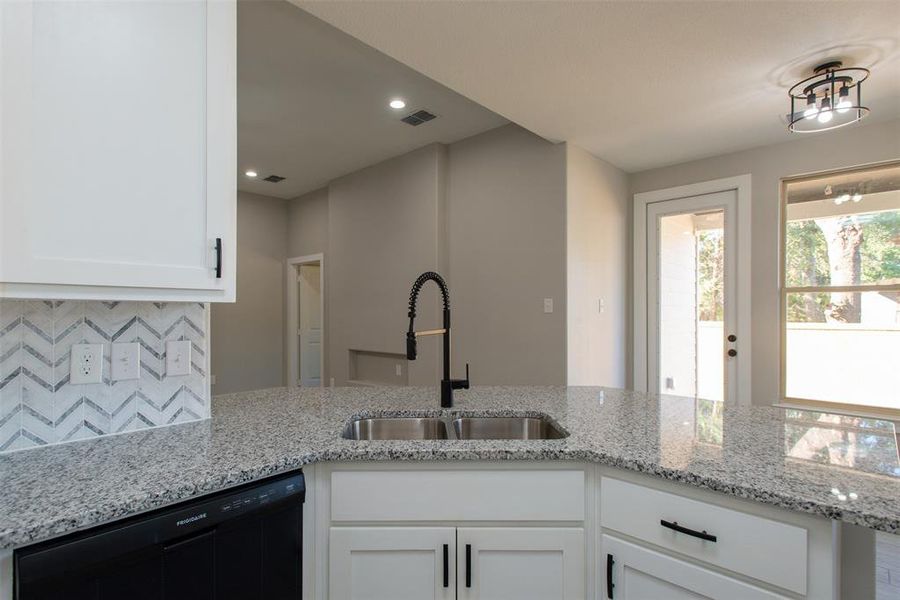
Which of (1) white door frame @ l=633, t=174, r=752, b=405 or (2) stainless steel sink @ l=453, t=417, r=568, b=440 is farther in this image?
(1) white door frame @ l=633, t=174, r=752, b=405

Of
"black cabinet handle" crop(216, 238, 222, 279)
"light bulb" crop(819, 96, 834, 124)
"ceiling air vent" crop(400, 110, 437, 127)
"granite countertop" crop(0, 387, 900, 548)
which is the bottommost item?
"granite countertop" crop(0, 387, 900, 548)

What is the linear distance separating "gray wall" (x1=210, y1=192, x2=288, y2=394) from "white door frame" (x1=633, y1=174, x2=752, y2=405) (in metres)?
4.48

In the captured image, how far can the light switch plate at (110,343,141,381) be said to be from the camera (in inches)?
53.7

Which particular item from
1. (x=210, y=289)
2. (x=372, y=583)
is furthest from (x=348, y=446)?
(x=210, y=289)

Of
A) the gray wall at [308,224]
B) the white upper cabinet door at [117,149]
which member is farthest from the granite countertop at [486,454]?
the gray wall at [308,224]

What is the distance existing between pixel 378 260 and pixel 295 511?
3.60 m

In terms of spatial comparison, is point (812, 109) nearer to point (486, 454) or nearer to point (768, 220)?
point (768, 220)

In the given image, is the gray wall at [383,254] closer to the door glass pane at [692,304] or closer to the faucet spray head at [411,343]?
the door glass pane at [692,304]

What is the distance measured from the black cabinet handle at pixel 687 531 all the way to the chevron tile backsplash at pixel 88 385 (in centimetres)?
143

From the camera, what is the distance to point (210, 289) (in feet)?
4.25

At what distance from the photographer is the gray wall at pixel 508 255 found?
3.40 metres

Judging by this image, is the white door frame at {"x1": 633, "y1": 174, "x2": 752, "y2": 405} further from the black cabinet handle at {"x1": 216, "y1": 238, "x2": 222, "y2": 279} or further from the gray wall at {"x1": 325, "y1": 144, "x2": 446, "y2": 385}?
the black cabinet handle at {"x1": 216, "y1": 238, "x2": 222, "y2": 279}

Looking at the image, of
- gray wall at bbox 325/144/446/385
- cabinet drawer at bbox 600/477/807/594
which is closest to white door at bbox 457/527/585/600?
cabinet drawer at bbox 600/477/807/594

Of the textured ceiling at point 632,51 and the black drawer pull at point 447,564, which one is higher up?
the textured ceiling at point 632,51
